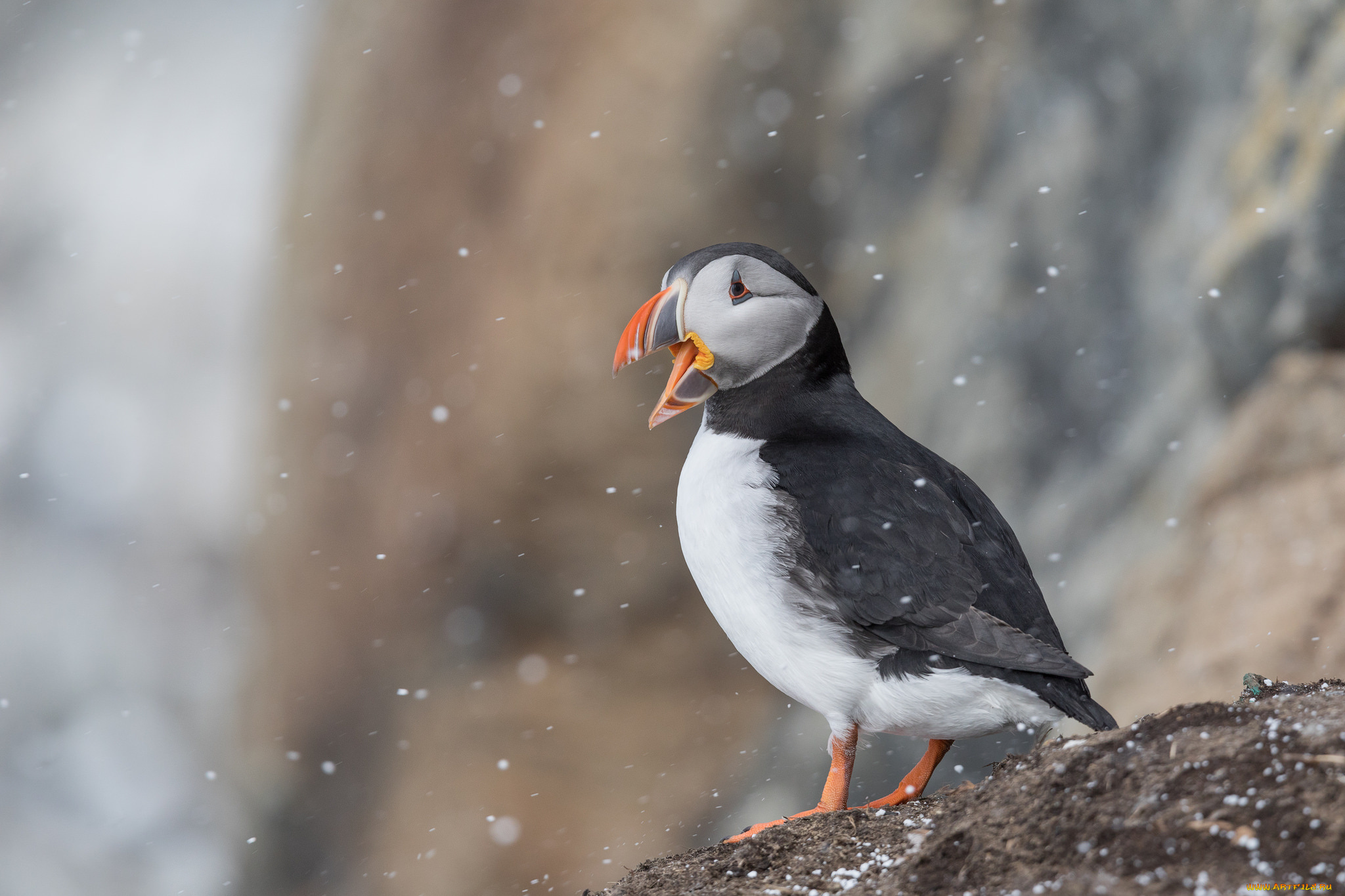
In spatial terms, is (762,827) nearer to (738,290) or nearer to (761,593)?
(761,593)

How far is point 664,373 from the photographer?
5.49 m

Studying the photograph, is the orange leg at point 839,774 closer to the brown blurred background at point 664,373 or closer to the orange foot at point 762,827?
the orange foot at point 762,827

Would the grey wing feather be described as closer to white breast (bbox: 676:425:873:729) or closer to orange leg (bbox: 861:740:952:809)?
white breast (bbox: 676:425:873:729)

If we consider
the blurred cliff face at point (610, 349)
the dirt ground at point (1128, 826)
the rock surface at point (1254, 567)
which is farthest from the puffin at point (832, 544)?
the blurred cliff face at point (610, 349)

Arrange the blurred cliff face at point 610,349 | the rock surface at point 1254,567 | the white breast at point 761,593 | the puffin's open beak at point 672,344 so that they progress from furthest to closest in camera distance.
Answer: the blurred cliff face at point 610,349
the rock surface at point 1254,567
the puffin's open beak at point 672,344
the white breast at point 761,593

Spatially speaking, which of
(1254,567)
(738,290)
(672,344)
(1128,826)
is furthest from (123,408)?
(1128,826)

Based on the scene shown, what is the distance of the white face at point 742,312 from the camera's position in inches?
97.2

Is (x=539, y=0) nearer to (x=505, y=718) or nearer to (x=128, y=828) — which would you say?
(x=505, y=718)

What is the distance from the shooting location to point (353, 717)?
231 inches

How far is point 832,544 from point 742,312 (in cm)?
62

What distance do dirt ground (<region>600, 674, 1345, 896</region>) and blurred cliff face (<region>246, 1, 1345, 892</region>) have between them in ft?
10.6

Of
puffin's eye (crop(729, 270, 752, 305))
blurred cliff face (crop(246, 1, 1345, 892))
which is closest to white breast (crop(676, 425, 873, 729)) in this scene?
puffin's eye (crop(729, 270, 752, 305))

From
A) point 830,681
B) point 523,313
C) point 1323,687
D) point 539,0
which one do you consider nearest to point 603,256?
point 523,313

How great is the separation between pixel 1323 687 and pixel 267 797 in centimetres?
566
